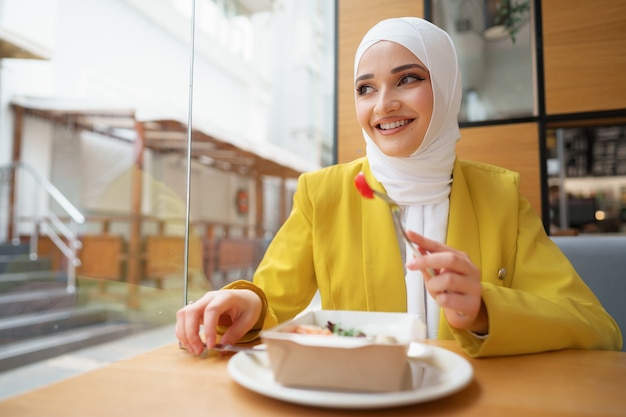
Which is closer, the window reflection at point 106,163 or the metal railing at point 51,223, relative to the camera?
the window reflection at point 106,163

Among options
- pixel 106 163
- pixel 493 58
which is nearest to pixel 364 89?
pixel 493 58

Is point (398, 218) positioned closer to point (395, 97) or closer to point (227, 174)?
point (395, 97)

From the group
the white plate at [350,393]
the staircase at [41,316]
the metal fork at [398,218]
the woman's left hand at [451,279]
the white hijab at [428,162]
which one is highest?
the white hijab at [428,162]

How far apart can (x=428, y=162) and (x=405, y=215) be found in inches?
5.5

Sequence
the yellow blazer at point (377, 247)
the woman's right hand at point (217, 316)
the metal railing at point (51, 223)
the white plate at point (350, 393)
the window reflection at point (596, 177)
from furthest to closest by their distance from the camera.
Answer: the metal railing at point (51, 223) < the window reflection at point (596, 177) < the yellow blazer at point (377, 247) < the woman's right hand at point (217, 316) < the white plate at point (350, 393)

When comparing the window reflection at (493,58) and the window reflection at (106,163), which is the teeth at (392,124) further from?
the window reflection at (106,163)

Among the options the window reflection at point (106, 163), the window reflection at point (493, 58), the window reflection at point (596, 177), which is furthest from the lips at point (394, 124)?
the window reflection at point (106, 163)

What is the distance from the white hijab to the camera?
1022 mm

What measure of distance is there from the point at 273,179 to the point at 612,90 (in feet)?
25.4

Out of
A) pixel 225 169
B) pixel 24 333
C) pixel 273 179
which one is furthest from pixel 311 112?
pixel 24 333

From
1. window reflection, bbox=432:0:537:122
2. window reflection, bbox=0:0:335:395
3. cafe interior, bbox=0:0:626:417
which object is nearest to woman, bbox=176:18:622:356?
cafe interior, bbox=0:0:626:417

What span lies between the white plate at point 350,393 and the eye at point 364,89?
0.66 m

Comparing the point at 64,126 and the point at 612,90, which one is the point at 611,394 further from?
the point at 64,126

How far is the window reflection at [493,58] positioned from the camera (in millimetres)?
1985
